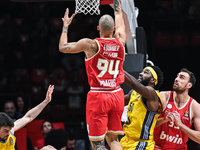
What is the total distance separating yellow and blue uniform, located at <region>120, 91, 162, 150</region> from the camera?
566 centimetres

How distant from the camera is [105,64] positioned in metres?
4.69

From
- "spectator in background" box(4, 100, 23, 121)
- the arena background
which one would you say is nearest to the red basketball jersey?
"spectator in background" box(4, 100, 23, 121)

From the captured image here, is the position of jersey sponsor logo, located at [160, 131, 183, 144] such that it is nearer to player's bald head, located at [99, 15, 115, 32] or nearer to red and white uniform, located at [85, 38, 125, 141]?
red and white uniform, located at [85, 38, 125, 141]

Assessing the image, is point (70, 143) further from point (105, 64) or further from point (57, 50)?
point (57, 50)

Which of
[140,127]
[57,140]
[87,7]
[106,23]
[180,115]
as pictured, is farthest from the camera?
[57,140]

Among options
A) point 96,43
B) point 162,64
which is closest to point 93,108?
point 96,43

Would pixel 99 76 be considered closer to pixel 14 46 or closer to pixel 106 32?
pixel 106 32

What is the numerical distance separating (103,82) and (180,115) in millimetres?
1930

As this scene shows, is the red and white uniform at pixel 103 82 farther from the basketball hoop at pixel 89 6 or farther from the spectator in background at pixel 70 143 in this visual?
the spectator in background at pixel 70 143

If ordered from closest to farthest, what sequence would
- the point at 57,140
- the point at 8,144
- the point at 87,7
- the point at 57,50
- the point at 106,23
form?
the point at 106,23, the point at 8,144, the point at 87,7, the point at 57,140, the point at 57,50

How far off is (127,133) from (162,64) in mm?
7227

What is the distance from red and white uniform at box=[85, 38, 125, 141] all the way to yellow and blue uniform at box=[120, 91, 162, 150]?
94 centimetres

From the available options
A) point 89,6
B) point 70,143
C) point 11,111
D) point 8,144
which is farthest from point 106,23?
point 11,111

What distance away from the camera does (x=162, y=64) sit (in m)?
12.7
